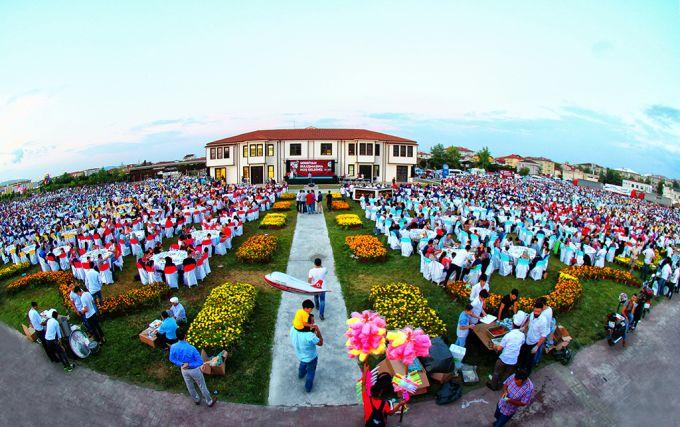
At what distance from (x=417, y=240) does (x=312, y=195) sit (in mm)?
9196

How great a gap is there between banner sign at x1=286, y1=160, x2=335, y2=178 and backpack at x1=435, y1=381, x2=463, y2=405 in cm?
3219

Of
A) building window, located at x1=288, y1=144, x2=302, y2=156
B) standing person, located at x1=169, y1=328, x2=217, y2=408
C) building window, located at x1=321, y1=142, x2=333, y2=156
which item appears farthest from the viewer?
building window, located at x1=321, y1=142, x2=333, y2=156

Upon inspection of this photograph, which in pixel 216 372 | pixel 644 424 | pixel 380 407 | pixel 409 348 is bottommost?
pixel 644 424

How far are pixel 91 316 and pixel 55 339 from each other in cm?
81

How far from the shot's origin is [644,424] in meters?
6.44

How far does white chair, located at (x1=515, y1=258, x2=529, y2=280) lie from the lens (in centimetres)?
1266

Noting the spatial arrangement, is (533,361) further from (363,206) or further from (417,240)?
(363,206)

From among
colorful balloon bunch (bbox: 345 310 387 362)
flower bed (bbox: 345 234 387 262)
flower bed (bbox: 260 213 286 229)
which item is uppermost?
colorful balloon bunch (bbox: 345 310 387 362)

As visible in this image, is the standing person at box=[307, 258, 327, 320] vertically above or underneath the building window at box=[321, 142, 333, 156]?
underneath

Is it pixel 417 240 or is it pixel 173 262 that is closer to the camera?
pixel 173 262

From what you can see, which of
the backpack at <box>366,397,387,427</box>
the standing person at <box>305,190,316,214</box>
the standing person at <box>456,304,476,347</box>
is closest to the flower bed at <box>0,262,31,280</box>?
the standing person at <box>305,190,316,214</box>

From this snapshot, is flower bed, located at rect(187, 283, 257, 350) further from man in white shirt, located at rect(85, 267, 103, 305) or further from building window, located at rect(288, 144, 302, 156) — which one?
building window, located at rect(288, 144, 302, 156)

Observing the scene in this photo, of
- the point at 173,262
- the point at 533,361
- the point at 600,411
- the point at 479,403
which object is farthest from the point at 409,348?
the point at 173,262

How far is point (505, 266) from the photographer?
12.9 m
